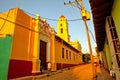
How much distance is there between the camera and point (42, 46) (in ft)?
41.8

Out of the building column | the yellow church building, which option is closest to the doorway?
the yellow church building

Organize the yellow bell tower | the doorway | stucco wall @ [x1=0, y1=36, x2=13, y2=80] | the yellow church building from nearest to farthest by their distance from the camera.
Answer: stucco wall @ [x1=0, y1=36, x2=13, y2=80] < the yellow church building < the doorway < the yellow bell tower

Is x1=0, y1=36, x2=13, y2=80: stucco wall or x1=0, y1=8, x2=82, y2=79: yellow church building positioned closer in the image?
x1=0, y1=36, x2=13, y2=80: stucco wall

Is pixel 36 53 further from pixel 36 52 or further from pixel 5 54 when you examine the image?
pixel 5 54

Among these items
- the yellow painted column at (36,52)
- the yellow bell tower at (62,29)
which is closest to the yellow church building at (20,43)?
the yellow painted column at (36,52)

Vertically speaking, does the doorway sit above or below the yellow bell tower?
below

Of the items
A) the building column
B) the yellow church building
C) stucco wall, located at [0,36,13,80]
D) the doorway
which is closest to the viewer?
stucco wall, located at [0,36,13,80]

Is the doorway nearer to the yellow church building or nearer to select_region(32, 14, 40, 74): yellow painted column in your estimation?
the yellow church building

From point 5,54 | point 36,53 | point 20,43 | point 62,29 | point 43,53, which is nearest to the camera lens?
point 5,54

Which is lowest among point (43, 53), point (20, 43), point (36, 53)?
point (36, 53)

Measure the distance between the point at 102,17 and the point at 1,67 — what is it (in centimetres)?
653

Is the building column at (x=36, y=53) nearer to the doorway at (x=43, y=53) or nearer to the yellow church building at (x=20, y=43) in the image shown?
the yellow church building at (x=20, y=43)

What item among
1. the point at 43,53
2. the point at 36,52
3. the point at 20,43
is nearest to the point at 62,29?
the point at 43,53

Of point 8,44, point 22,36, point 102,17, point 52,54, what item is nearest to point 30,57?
point 22,36
